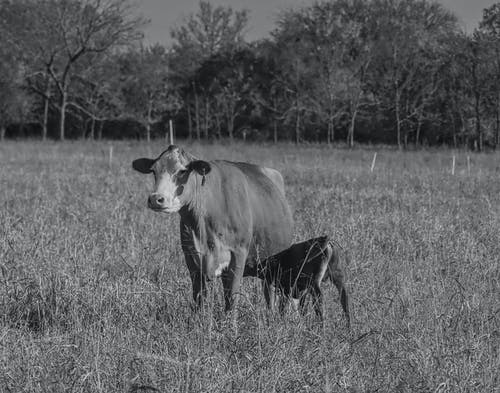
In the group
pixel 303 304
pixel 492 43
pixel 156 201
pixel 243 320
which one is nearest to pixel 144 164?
pixel 156 201

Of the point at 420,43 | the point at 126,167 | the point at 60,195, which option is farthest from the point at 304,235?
the point at 420,43

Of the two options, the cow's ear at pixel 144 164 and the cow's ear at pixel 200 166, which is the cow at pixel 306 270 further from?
the cow's ear at pixel 144 164

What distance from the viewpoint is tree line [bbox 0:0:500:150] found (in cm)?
3825

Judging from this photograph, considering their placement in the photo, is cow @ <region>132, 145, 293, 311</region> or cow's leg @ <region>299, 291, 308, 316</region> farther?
cow's leg @ <region>299, 291, 308, 316</region>

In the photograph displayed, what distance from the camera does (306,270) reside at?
4.29m

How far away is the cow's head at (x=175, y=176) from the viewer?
3.91 m

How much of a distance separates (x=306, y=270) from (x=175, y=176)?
1.12m

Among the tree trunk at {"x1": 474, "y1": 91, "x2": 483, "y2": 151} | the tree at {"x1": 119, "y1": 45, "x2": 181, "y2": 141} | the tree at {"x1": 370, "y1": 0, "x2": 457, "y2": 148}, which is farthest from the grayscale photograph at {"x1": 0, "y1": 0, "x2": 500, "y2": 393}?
the tree at {"x1": 119, "y1": 45, "x2": 181, "y2": 141}

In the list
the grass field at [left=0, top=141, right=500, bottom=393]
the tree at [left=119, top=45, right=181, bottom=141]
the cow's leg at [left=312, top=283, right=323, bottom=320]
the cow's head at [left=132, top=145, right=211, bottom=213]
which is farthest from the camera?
the tree at [left=119, top=45, right=181, bottom=141]

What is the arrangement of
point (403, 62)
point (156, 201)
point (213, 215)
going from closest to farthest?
1. point (156, 201)
2. point (213, 215)
3. point (403, 62)

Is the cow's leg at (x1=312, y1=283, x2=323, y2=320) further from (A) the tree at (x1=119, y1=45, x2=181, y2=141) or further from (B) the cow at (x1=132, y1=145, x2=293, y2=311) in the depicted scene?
(A) the tree at (x1=119, y1=45, x2=181, y2=141)

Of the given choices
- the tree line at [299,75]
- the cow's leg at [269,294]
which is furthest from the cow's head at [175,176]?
the tree line at [299,75]

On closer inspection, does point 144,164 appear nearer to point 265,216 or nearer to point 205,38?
point 265,216

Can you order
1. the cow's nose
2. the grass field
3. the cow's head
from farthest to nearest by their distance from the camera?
the cow's head, the cow's nose, the grass field
